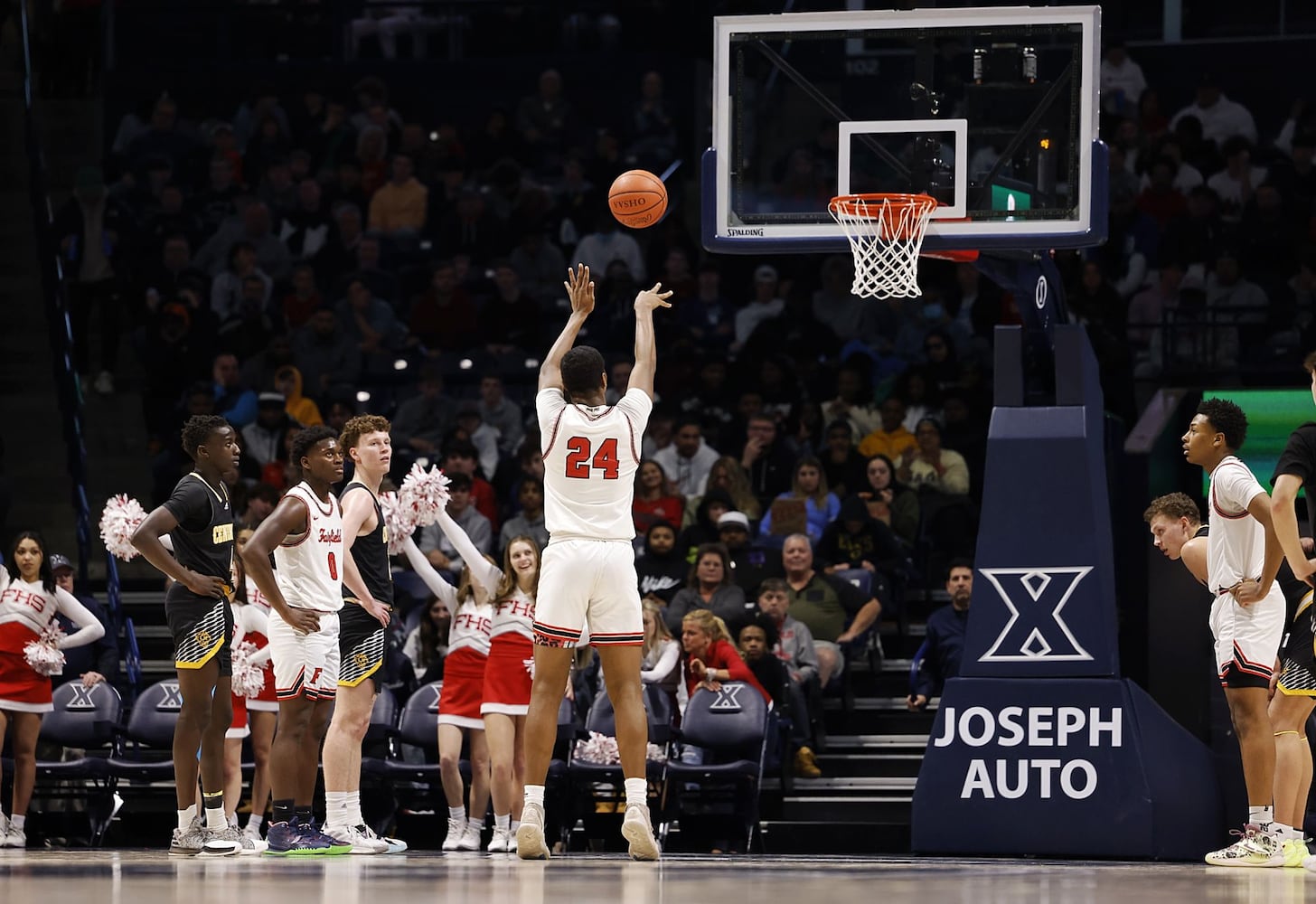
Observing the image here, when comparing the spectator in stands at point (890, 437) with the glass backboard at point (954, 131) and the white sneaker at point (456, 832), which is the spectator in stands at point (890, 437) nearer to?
the glass backboard at point (954, 131)

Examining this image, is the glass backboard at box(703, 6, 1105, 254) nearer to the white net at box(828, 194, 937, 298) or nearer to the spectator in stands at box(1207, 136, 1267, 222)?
the white net at box(828, 194, 937, 298)

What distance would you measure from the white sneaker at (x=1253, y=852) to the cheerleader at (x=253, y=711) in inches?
241

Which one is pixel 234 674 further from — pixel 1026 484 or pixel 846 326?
pixel 846 326

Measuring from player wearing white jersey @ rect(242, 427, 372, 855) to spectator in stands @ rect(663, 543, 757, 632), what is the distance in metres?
4.25

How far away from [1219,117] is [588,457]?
12.8 meters

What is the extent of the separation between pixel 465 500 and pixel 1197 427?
7.18 metres

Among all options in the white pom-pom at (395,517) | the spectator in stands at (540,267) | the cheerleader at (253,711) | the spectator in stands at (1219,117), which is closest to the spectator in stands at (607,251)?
the spectator in stands at (540,267)

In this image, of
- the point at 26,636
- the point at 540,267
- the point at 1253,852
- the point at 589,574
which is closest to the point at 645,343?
the point at 589,574

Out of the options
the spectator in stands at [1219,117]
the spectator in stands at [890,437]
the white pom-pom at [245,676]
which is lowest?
the white pom-pom at [245,676]

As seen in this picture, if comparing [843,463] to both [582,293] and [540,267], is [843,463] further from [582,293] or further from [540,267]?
[582,293]

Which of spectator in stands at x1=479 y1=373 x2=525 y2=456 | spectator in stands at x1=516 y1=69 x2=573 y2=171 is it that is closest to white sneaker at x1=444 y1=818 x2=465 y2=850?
spectator in stands at x1=479 y1=373 x2=525 y2=456

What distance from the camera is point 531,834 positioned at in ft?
30.4

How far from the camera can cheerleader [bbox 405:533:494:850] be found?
1255 centimetres

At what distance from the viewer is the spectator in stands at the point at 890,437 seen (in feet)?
56.3
